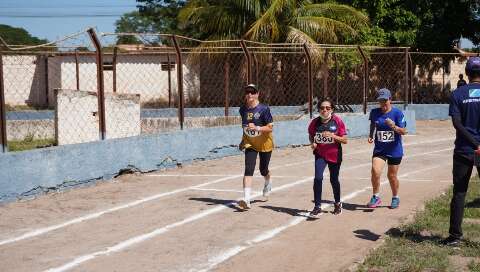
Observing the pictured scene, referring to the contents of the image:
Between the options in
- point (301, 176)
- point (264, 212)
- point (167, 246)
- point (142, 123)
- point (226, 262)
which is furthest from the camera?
point (142, 123)

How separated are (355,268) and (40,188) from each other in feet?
18.4

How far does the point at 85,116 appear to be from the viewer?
52.6 ft

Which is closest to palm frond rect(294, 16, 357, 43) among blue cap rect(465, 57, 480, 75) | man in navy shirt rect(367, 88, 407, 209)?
man in navy shirt rect(367, 88, 407, 209)

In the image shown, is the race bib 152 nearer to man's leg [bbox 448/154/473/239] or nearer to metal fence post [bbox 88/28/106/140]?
man's leg [bbox 448/154/473/239]

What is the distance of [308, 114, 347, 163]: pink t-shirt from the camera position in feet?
26.5

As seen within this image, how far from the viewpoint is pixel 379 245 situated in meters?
6.39

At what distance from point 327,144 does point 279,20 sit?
62.8 ft

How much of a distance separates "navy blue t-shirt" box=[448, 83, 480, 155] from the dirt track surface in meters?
1.29

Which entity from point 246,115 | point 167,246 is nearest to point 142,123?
point 246,115

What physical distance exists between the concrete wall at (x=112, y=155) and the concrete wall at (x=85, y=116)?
10.2 feet

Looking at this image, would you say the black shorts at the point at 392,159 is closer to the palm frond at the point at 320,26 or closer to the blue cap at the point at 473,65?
the blue cap at the point at 473,65

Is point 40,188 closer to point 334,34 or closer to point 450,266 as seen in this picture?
point 450,266

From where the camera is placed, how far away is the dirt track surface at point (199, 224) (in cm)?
617

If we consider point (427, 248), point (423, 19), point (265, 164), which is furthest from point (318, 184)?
point (423, 19)
